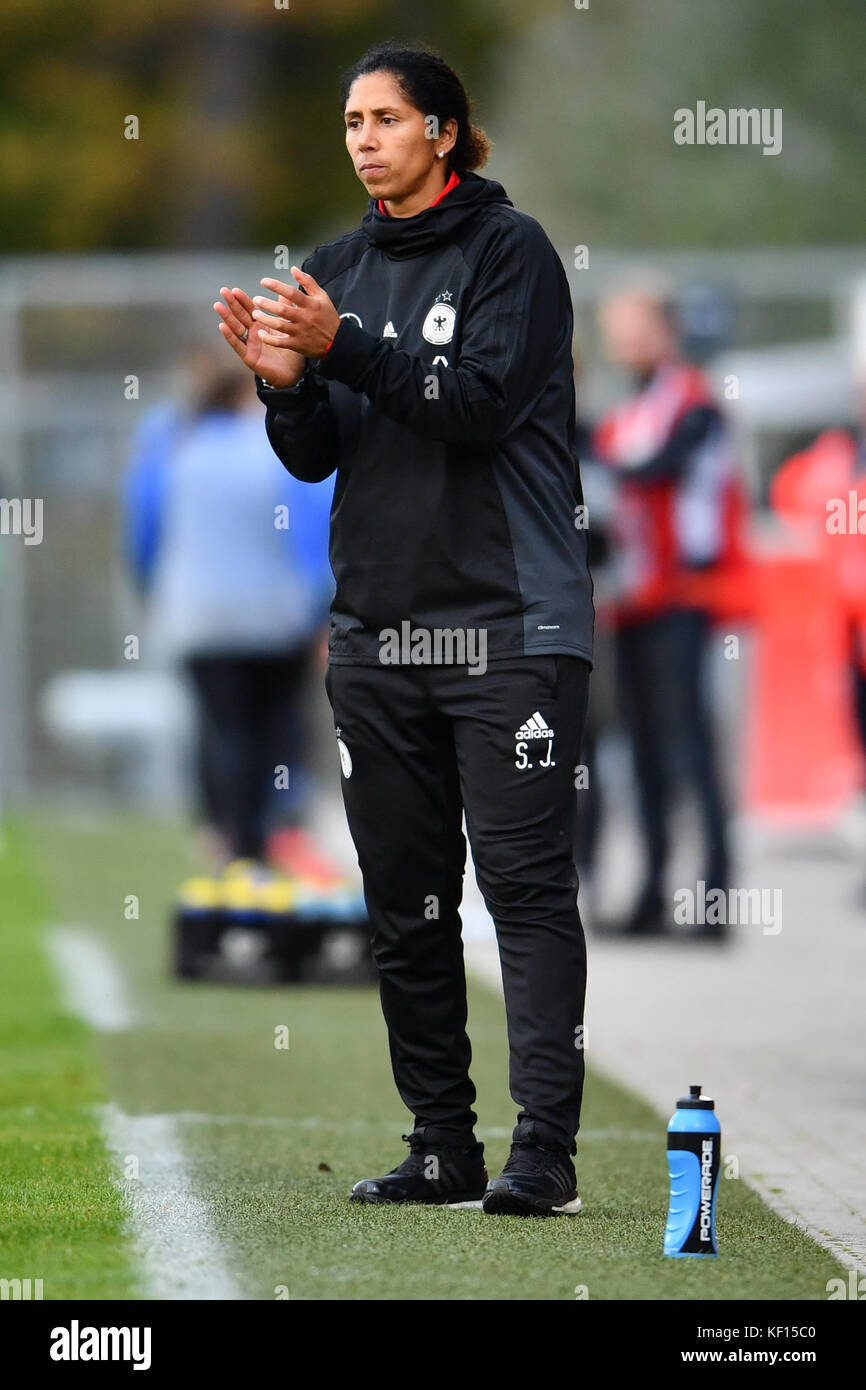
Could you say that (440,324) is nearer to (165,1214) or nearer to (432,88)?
(432,88)

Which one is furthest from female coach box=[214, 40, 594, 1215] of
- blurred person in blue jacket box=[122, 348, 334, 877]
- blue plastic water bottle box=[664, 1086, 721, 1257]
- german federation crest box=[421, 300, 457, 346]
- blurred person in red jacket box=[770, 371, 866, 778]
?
blurred person in red jacket box=[770, 371, 866, 778]

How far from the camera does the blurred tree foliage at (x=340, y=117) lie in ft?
98.9

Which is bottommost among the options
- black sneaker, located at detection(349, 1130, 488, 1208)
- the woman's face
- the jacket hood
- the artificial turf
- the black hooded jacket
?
the artificial turf

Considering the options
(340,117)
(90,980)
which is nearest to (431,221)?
(90,980)

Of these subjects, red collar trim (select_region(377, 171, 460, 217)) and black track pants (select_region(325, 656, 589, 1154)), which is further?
red collar trim (select_region(377, 171, 460, 217))

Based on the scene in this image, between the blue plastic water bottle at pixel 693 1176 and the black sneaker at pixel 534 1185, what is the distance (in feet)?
1.27

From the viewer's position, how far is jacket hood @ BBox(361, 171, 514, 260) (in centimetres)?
525

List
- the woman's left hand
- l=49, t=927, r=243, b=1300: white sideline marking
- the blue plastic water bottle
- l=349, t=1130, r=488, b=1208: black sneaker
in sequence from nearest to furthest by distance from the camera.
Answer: l=49, t=927, r=243, b=1300: white sideline marking
the blue plastic water bottle
the woman's left hand
l=349, t=1130, r=488, b=1208: black sneaker

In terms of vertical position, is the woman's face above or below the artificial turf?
above

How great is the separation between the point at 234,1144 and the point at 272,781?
5021 mm

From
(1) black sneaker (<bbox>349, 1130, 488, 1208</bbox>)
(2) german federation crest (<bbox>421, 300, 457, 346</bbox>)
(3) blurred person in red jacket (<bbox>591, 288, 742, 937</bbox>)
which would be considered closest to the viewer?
(2) german federation crest (<bbox>421, 300, 457, 346</bbox>)

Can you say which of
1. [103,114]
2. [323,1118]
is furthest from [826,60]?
[323,1118]

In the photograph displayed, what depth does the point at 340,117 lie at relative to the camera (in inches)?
1222

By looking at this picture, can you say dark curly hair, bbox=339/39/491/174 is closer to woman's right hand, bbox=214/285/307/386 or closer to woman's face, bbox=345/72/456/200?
woman's face, bbox=345/72/456/200
